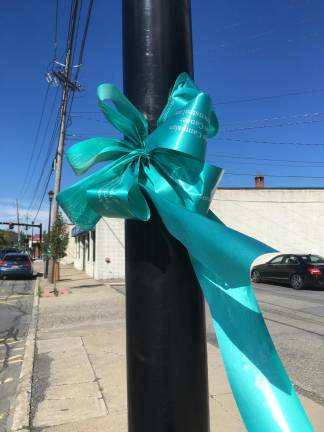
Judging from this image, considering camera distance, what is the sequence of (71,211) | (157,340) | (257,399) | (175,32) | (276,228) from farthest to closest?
(276,228)
(71,211)
(175,32)
(157,340)
(257,399)

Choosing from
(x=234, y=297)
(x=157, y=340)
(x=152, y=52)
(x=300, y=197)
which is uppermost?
(x=300, y=197)

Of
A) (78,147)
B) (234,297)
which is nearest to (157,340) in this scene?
(234,297)

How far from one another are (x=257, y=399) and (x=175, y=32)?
4.31 feet

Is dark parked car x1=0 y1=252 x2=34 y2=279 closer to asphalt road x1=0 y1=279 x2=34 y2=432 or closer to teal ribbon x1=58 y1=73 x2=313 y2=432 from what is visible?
asphalt road x1=0 y1=279 x2=34 y2=432

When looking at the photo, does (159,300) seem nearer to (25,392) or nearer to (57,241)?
(25,392)

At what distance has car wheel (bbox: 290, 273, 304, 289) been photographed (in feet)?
54.1

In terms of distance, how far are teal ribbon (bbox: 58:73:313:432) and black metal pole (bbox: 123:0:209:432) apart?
0.27ft

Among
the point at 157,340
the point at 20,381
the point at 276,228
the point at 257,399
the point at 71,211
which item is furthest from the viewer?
the point at 276,228

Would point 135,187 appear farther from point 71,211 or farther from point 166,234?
point 71,211

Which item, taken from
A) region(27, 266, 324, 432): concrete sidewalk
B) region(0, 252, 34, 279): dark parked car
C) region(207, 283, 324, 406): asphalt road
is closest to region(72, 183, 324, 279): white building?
region(0, 252, 34, 279): dark parked car

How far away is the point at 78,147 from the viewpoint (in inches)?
60.8

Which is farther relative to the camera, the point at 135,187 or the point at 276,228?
the point at 276,228

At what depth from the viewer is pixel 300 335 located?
774cm

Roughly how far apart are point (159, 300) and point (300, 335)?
7.14 metres
